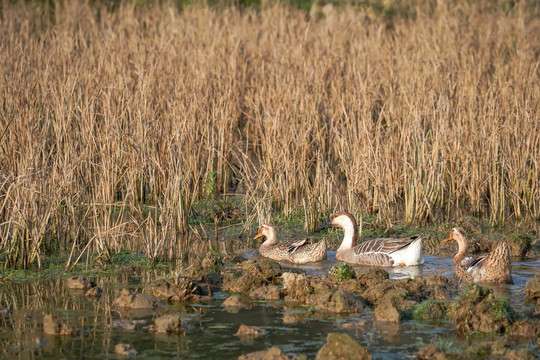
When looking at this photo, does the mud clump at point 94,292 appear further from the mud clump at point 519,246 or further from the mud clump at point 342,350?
the mud clump at point 519,246

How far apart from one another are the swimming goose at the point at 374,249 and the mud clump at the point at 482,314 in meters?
2.45

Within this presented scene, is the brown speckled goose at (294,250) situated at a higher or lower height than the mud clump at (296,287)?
lower

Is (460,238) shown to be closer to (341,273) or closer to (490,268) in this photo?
(490,268)

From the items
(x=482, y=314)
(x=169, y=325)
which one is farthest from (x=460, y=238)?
(x=169, y=325)

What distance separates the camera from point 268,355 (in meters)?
6.31

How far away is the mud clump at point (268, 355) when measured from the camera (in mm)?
6262

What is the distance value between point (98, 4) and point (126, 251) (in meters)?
14.6

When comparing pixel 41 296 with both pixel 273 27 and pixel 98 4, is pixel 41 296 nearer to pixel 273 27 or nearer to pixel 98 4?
pixel 273 27

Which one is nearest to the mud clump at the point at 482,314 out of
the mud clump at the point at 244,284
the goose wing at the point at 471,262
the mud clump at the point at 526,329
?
the mud clump at the point at 526,329

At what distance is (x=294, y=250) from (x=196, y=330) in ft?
11.1

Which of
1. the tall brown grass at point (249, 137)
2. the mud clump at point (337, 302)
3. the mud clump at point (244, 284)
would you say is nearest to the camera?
the mud clump at point (337, 302)

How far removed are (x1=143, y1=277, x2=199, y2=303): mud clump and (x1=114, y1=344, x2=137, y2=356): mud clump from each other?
1561 mm

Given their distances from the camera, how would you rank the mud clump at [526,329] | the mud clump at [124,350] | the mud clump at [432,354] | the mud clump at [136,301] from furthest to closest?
the mud clump at [136,301]
the mud clump at [526,329]
the mud clump at [124,350]
the mud clump at [432,354]

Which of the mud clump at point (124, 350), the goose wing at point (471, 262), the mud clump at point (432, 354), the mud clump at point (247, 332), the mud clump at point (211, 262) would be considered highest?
the mud clump at point (432, 354)
